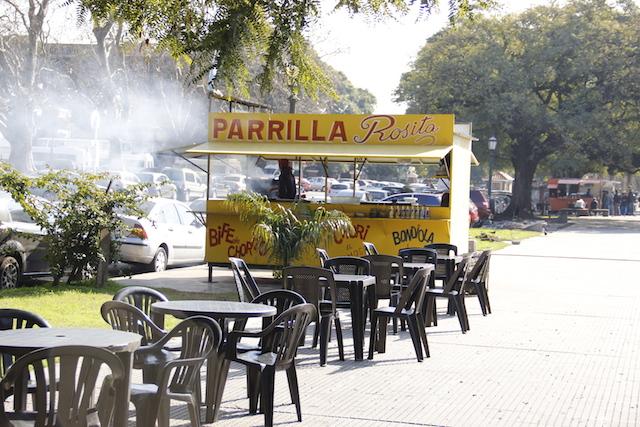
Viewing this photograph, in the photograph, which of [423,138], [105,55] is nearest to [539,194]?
[105,55]

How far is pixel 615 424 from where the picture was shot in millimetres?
7426

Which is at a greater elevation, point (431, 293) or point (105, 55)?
point (105, 55)

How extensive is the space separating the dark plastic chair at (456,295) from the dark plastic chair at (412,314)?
1.59m

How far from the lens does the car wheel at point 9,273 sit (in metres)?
13.6

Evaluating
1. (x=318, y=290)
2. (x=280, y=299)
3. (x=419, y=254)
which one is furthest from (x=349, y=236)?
(x=280, y=299)

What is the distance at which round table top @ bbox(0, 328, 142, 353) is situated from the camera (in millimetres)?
5273

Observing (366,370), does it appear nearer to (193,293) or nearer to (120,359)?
(120,359)

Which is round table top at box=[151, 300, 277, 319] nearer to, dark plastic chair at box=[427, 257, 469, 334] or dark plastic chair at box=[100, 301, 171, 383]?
dark plastic chair at box=[100, 301, 171, 383]

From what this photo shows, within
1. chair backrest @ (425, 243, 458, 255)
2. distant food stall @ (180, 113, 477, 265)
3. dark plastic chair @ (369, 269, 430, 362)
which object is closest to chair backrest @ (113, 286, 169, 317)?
dark plastic chair @ (369, 269, 430, 362)

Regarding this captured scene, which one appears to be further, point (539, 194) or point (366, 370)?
point (539, 194)

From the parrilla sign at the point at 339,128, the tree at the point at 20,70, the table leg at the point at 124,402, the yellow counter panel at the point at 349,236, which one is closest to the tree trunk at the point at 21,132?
the tree at the point at 20,70

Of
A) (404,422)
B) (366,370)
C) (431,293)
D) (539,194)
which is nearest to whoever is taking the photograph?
(404,422)

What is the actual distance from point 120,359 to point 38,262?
32.4 ft

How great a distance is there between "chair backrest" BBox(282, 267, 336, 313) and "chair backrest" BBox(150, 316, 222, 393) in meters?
3.44
